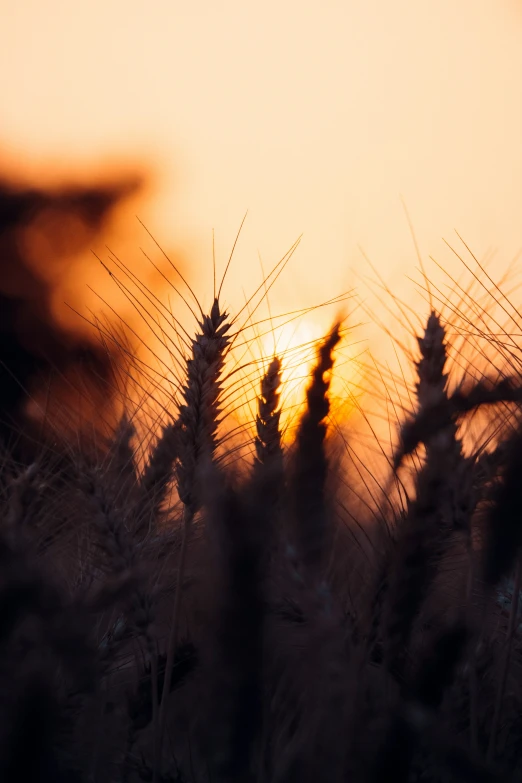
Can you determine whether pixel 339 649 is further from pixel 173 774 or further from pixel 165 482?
pixel 165 482

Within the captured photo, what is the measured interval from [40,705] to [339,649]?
571mm

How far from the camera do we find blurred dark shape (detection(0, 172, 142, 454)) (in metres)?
4.17

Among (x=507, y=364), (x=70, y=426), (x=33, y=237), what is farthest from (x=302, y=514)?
(x=33, y=237)

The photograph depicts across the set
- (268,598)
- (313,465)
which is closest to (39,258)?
(313,465)

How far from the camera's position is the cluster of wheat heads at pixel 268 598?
1.12 meters

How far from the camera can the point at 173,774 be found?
1634 millimetres

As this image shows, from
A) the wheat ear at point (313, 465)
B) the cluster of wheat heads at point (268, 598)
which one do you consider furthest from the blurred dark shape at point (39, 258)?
the cluster of wheat heads at point (268, 598)

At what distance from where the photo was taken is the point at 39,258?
5.29 m

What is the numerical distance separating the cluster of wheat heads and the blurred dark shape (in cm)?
197

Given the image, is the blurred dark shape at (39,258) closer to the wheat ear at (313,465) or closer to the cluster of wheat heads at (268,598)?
the wheat ear at (313,465)

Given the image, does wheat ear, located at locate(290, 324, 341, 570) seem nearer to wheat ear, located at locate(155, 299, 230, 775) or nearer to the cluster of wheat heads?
the cluster of wheat heads

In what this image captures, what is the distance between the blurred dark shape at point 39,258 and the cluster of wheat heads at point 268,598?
197cm

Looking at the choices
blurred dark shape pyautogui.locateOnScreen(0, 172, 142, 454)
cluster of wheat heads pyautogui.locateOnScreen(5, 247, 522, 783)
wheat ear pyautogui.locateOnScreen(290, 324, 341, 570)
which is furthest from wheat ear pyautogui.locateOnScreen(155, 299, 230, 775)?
blurred dark shape pyautogui.locateOnScreen(0, 172, 142, 454)

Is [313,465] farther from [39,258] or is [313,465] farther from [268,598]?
[39,258]
